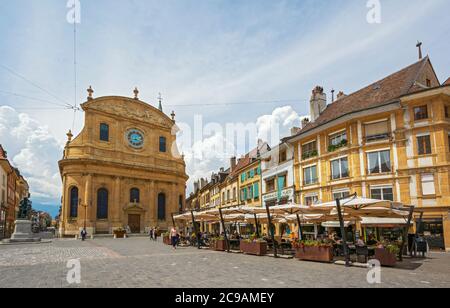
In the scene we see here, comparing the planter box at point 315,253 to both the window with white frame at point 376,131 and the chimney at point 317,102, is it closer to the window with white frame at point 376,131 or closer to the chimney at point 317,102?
the window with white frame at point 376,131

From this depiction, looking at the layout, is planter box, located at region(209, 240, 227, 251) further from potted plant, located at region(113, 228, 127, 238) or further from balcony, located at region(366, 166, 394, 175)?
potted plant, located at region(113, 228, 127, 238)

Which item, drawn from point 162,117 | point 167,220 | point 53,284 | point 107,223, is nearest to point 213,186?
point 167,220

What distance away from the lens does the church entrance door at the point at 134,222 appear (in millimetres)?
47125

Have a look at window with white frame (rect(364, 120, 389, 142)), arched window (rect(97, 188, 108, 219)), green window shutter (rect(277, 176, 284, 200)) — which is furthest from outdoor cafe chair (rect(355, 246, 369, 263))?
arched window (rect(97, 188, 108, 219))

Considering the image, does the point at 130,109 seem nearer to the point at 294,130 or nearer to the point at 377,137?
the point at 294,130

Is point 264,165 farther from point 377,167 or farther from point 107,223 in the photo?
point 107,223

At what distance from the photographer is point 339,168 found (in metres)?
23.6

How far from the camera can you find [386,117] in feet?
71.5

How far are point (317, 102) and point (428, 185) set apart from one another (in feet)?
43.0

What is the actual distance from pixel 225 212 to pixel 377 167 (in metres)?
10.5

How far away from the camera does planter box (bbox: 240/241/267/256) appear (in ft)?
52.4

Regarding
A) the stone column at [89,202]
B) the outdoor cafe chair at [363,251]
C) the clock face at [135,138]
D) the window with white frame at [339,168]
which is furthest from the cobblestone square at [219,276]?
the clock face at [135,138]

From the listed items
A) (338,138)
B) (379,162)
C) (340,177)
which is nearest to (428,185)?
(379,162)

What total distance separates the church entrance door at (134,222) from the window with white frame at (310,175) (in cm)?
2915
